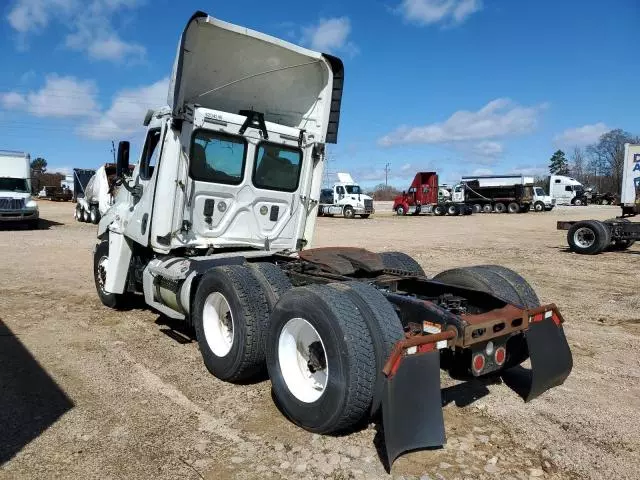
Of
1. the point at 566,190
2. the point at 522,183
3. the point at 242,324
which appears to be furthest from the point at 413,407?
the point at 566,190

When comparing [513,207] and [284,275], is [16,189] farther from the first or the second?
[513,207]

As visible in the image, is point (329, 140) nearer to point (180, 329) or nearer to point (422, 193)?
point (180, 329)

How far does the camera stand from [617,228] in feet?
48.3

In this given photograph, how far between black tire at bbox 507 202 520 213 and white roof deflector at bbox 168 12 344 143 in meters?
39.9

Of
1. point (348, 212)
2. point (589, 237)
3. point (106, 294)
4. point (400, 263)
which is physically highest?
point (348, 212)

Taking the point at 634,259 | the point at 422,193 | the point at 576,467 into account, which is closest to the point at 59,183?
the point at 422,193

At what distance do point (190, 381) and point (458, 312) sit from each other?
2.45 meters

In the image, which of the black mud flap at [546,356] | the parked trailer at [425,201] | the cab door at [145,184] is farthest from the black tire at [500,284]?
the parked trailer at [425,201]

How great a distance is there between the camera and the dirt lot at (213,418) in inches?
125

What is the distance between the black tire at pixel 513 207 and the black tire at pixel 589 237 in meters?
29.5

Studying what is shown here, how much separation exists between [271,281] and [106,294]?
387 centimetres

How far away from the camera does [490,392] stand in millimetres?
4379

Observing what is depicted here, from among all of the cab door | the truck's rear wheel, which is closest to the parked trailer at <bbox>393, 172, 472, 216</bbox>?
the truck's rear wheel

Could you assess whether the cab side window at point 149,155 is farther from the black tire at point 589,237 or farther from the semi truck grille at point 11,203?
the semi truck grille at point 11,203
